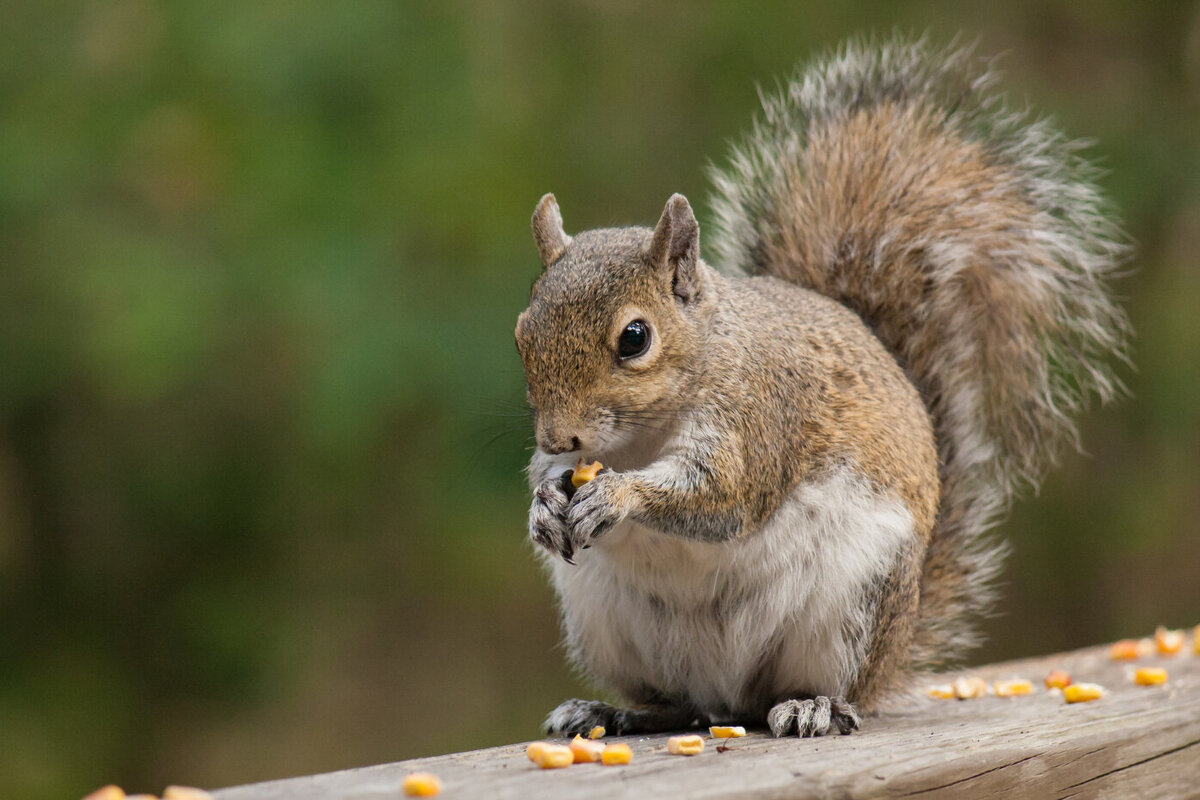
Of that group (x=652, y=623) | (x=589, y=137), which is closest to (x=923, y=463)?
(x=652, y=623)

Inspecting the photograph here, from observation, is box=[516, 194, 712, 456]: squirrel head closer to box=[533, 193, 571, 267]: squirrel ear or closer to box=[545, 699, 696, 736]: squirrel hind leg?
box=[533, 193, 571, 267]: squirrel ear

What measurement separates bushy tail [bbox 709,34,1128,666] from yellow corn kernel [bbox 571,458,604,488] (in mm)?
846

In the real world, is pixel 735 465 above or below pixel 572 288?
below

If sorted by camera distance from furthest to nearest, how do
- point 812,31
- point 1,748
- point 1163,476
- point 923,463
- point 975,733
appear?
1. point 1163,476
2. point 812,31
3. point 1,748
4. point 923,463
5. point 975,733

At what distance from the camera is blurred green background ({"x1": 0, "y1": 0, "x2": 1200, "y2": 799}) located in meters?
3.45

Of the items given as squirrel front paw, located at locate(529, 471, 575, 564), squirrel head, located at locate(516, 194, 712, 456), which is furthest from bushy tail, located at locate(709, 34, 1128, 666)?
squirrel front paw, located at locate(529, 471, 575, 564)

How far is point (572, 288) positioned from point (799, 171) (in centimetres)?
107

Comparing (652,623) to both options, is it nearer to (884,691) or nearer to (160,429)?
(884,691)

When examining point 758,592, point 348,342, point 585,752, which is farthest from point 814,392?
point 348,342

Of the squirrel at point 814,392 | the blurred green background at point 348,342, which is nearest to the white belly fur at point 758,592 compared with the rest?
the squirrel at point 814,392

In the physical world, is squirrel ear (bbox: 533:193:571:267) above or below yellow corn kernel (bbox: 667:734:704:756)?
above

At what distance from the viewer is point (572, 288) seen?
6.68ft

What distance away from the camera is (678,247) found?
2.14 meters

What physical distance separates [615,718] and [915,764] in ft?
2.31
